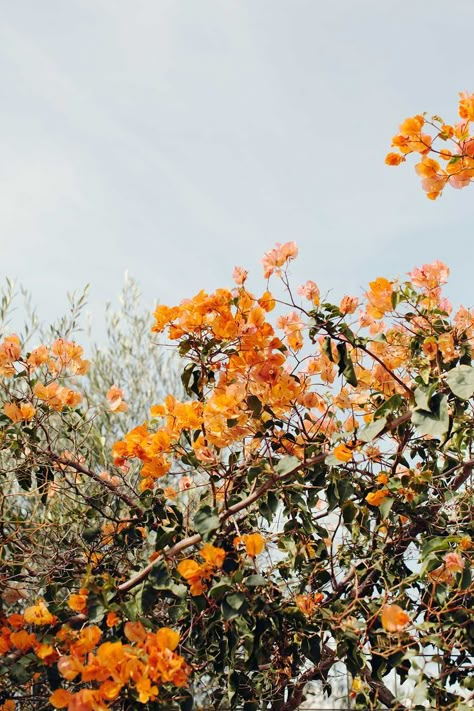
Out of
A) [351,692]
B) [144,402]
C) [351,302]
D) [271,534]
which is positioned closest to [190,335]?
[351,302]

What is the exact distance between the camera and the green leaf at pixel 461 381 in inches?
62.3

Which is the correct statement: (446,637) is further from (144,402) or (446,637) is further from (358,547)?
(144,402)

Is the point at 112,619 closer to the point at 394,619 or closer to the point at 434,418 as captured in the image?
the point at 394,619

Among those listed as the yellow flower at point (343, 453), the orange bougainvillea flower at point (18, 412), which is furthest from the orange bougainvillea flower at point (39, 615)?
the yellow flower at point (343, 453)

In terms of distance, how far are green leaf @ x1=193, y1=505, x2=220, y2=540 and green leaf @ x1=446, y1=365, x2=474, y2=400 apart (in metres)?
0.57

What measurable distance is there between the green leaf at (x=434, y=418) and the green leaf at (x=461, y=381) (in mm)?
33

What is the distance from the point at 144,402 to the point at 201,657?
3.16 m

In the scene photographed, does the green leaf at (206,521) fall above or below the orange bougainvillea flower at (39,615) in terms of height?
above

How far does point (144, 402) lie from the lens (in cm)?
501

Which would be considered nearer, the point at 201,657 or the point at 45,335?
the point at 201,657

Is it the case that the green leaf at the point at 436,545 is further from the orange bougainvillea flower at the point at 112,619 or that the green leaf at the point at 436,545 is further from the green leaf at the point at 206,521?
the orange bougainvillea flower at the point at 112,619

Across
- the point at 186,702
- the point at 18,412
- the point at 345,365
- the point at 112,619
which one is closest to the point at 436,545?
the point at 345,365

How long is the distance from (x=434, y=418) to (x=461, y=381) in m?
0.09

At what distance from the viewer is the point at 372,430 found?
1.67 metres
